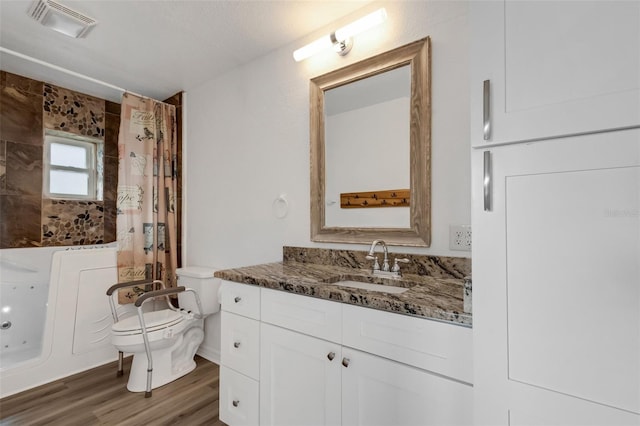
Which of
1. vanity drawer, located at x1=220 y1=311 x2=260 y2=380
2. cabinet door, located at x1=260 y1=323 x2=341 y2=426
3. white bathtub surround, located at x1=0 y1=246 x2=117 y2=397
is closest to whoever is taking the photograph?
cabinet door, located at x1=260 y1=323 x2=341 y2=426

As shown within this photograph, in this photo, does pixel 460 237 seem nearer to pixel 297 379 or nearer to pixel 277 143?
pixel 297 379

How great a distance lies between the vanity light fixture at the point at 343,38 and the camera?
1.57m

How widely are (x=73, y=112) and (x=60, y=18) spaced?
1.21 meters

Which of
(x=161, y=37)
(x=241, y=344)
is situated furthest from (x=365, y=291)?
(x=161, y=37)

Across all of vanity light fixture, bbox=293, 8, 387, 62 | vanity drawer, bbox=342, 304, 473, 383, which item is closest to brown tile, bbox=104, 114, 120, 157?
vanity light fixture, bbox=293, 8, 387, 62

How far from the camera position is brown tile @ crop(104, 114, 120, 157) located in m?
2.94

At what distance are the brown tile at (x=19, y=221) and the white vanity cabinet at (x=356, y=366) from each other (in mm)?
2272

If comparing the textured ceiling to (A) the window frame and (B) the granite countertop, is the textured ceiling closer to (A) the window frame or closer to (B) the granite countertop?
(A) the window frame

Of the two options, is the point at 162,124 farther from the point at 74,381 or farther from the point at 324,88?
the point at 74,381

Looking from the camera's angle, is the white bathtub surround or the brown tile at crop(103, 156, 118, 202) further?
the brown tile at crop(103, 156, 118, 202)

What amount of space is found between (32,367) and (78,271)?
0.66 meters

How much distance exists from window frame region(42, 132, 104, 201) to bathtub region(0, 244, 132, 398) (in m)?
0.52

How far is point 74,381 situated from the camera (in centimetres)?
219

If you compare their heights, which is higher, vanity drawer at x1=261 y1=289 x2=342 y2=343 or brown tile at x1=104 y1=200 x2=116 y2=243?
brown tile at x1=104 y1=200 x2=116 y2=243
